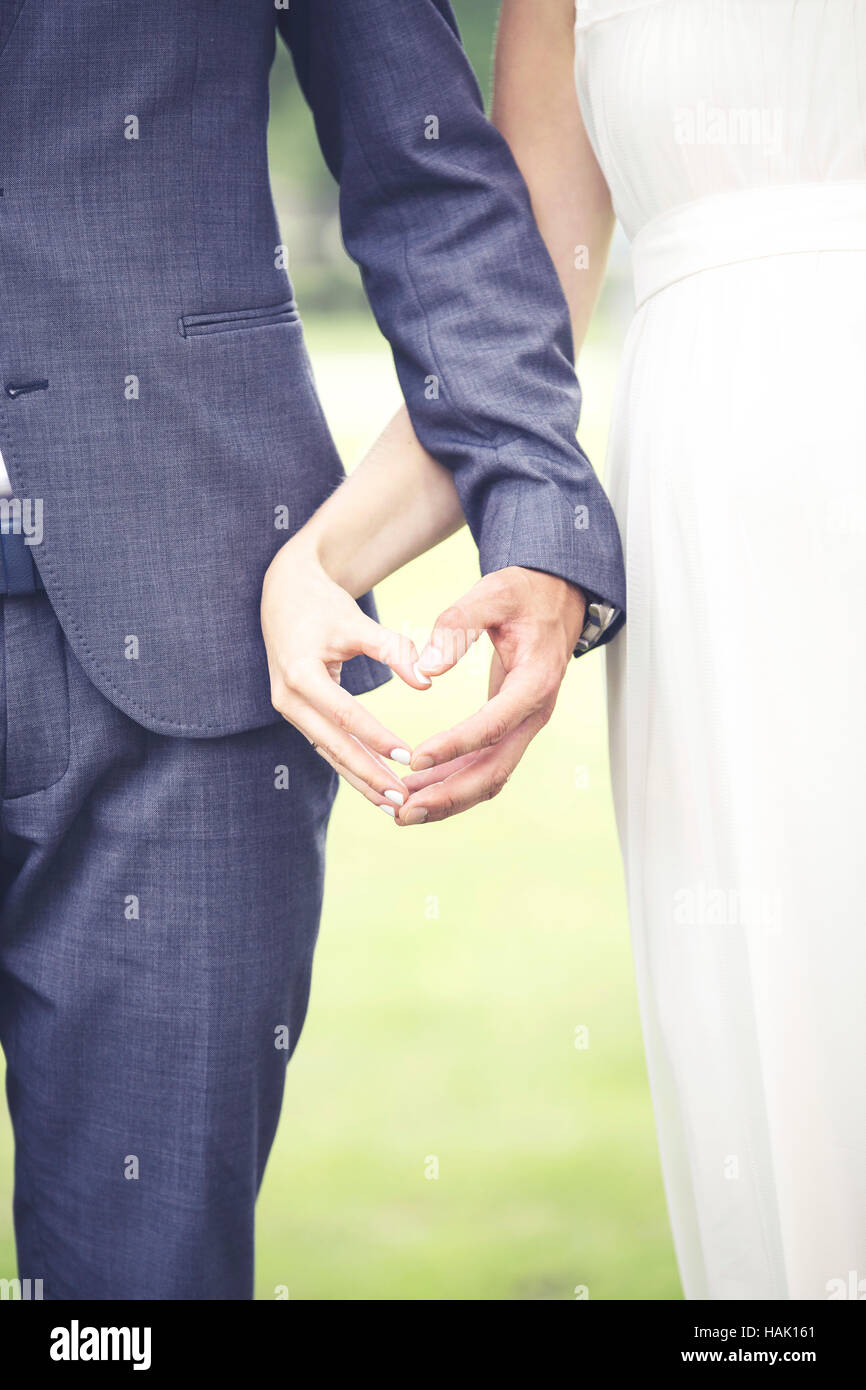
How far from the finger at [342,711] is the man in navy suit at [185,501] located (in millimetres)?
93

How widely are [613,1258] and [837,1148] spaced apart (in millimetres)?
1040

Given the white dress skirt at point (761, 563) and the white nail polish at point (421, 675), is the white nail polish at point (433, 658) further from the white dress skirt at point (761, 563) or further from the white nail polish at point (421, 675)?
the white dress skirt at point (761, 563)

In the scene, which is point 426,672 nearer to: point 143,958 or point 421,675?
point 421,675

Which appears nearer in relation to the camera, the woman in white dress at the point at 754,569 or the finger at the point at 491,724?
the finger at the point at 491,724

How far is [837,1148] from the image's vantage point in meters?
0.87

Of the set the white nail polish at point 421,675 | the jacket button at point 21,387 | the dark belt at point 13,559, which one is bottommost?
the white nail polish at point 421,675

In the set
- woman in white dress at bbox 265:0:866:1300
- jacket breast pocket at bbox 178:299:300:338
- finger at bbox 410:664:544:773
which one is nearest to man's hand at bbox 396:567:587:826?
finger at bbox 410:664:544:773

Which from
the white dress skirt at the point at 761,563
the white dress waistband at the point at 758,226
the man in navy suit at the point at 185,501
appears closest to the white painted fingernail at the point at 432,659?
the man in navy suit at the point at 185,501

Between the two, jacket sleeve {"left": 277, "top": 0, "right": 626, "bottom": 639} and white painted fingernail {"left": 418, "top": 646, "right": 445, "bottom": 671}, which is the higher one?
jacket sleeve {"left": 277, "top": 0, "right": 626, "bottom": 639}

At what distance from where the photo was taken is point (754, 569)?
86 cm

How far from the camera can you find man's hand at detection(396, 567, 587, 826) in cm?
75

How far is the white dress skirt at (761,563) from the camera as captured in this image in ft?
2.77

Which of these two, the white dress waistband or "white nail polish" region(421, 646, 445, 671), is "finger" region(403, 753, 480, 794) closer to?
"white nail polish" region(421, 646, 445, 671)
